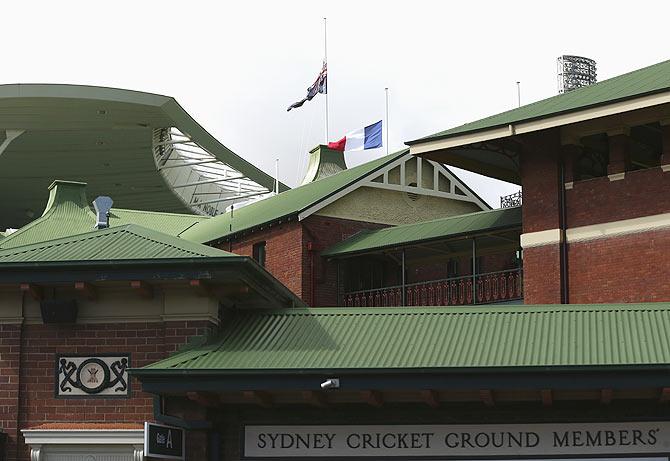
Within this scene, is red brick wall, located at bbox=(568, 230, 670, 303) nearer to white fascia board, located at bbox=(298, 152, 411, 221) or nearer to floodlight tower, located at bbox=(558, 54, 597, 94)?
white fascia board, located at bbox=(298, 152, 411, 221)

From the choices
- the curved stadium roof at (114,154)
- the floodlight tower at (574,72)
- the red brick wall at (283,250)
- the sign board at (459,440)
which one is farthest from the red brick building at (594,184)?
the floodlight tower at (574,72)

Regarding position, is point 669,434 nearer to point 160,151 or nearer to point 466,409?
point 466,409

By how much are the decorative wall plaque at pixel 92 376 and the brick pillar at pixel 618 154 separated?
44.7 ft

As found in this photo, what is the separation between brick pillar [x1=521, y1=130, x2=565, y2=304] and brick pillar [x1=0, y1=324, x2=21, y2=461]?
14109 mm

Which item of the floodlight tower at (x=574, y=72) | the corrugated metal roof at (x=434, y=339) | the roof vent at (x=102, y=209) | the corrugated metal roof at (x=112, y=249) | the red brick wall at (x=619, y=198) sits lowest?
the corrugated metal roof at (x=434, y=339)

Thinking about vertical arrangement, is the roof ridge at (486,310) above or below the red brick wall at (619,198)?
below

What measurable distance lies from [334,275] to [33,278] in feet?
78.6

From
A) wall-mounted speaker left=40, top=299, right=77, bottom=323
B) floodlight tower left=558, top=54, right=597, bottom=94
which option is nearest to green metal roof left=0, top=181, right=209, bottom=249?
wall-mounted speaker left=40, top=299, right=77, bottom=323

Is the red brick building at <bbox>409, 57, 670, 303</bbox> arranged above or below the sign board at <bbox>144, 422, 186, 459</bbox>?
above

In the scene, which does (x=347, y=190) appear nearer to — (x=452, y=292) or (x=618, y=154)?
(x=452, y=292)

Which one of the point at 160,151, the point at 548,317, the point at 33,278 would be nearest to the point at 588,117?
the point at 548,317

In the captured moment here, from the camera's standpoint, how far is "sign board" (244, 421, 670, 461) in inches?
838

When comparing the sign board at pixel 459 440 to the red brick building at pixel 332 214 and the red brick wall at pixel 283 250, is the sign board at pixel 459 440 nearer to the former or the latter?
the red brick building at pixel 332 214

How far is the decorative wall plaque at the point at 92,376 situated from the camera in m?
22.8
